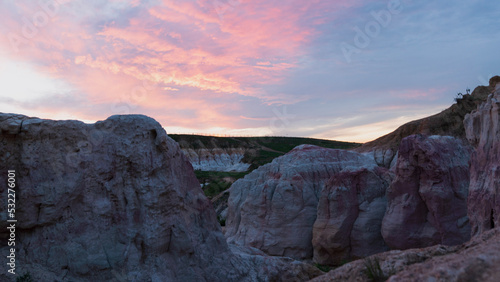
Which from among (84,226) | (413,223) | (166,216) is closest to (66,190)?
(84,226)

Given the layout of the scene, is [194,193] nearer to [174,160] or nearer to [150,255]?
[174,160]

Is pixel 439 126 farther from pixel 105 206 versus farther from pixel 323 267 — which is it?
pixel 105 206

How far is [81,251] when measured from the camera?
8906 millimetres

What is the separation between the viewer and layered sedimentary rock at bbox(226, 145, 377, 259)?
72.9 ft

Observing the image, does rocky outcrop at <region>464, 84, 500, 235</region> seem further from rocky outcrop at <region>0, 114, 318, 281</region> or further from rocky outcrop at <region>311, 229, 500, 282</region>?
rocky outcrop at <region>0, 114, 318, 281</region>

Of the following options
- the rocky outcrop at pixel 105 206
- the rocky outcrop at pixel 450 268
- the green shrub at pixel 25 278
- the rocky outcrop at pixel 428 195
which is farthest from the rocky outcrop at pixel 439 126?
the green shrub at pixel 25 278

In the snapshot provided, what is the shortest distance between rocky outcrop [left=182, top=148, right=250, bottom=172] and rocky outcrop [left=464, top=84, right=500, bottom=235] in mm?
69214

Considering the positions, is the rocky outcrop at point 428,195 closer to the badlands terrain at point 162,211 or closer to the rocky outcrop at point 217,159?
the badlands terrain at point 162,211

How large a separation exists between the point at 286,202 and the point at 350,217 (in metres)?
3.97

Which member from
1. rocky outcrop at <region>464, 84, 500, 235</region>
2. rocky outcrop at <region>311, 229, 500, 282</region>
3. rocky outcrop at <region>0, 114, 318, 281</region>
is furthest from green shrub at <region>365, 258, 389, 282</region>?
rocky outcrop at <region>0, 114, 318, 281</region>

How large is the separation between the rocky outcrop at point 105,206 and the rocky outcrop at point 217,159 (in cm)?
6917

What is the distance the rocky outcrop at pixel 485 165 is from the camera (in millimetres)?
9961

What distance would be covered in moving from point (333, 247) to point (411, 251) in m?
14.2

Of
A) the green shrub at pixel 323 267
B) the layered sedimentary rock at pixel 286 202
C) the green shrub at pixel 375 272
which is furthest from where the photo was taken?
the layered sedimentary rock at pixel 286 202
